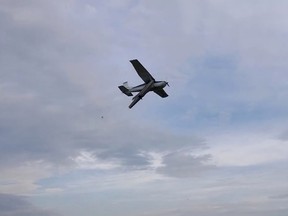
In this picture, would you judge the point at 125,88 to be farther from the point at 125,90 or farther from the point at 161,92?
the point at 161,92

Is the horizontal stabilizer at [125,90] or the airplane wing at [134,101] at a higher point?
the horizontal stabilizer at [125,90]

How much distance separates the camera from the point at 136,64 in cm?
12562

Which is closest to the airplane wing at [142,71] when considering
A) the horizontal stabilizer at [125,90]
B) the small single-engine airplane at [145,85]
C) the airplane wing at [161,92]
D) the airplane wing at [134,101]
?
the small single-engine airplane at [145,85]

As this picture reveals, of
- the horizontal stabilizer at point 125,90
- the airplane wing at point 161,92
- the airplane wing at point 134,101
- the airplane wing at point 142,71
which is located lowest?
the airplane wing at point 134,101

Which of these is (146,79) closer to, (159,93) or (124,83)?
(159,93)

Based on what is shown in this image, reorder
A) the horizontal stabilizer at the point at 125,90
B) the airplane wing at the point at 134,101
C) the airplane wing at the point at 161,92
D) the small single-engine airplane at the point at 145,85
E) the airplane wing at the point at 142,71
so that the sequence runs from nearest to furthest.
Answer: the airplane wing at the point at 142,71 < the small single-engine airplane at the point at 145,85 < the airplane wing at the point at 134,101 < the airplane wing at the point at 161,92 < the horizontal stabilizer at the point at 125,90

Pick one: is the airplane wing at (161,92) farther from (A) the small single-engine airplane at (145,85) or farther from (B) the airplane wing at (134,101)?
(B) the airplane wing at (134,101)

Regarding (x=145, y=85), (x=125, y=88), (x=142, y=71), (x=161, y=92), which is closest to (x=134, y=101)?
(x=145, y=85)

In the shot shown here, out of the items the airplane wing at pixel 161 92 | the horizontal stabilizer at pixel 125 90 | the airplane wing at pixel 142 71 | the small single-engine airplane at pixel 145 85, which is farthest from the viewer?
the horizontal stabilizer at pixel 125 90

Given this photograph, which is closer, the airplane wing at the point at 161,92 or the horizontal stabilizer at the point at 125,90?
the airplane wing at the point at 161,92

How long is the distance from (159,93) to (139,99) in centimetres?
765

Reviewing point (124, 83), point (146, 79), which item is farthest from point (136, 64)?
point (124, 83)

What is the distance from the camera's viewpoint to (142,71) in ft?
420

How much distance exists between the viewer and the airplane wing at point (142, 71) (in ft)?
411
